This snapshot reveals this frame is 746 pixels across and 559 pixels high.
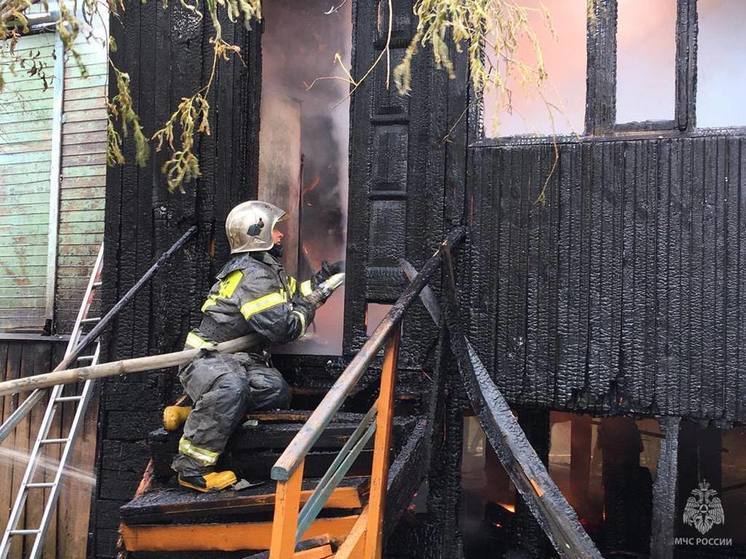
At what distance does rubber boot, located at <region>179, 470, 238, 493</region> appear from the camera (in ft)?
13.9

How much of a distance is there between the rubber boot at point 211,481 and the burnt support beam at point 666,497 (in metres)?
2.76

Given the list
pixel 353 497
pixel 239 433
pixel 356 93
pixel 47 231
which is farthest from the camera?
pixel 47 231

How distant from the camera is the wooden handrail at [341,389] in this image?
2.81 m

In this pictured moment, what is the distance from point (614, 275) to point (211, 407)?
2846mm

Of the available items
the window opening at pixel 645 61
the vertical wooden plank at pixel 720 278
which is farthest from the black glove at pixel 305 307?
the vertical wooden plank at pixel 720 278

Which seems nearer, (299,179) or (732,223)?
(732,223)

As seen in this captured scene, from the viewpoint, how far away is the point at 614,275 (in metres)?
4.54

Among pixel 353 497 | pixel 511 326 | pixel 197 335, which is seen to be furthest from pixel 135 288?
pixel 511 326

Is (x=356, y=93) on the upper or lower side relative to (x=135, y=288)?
upper

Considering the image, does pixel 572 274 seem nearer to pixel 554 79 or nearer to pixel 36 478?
pixel 554 79

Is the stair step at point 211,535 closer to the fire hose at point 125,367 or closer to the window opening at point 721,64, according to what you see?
the fire hose at point 125,367

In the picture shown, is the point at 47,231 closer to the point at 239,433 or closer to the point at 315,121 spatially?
the point at 315,121

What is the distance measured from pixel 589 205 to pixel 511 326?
101 cm

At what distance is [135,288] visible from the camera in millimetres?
5359
